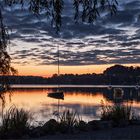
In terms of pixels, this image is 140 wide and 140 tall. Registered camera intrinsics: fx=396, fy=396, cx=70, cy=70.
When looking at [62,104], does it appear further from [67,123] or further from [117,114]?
[67,123]

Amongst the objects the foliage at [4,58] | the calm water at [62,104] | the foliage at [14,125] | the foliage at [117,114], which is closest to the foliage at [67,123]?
the foliage at [14,125]

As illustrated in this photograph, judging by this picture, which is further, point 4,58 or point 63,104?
point 63,104

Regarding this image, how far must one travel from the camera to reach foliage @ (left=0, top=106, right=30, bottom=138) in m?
11.8

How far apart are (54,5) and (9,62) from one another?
1.24 metres

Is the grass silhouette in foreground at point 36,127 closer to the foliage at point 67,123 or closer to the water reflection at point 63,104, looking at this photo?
the foliage at point 67,123

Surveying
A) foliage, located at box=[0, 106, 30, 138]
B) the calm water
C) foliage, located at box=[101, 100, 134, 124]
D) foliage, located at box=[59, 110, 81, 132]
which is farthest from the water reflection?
foliage, located at box=[101, 100, 134, 124]

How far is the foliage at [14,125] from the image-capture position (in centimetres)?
1176

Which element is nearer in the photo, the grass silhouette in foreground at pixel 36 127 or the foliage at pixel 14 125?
the foliage at pixel 14 125

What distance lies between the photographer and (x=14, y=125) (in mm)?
12297

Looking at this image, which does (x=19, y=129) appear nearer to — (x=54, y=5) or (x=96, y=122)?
(x=96, y=122)

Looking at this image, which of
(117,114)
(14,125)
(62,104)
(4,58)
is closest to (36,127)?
(14,125)

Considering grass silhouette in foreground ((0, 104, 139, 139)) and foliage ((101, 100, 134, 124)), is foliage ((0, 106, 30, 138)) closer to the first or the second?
grass silhouette in foreground ((0, 104, 139, 139))

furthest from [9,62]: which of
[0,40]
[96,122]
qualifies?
[96,122]

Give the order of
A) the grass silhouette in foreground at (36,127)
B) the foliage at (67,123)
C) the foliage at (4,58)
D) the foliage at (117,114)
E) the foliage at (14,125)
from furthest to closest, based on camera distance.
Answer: the foliage at (117,114), the foliage at (67,123), the grass silhouette in foreground at (36,127), the foliage at (14,125), the foliage at (4,58)
